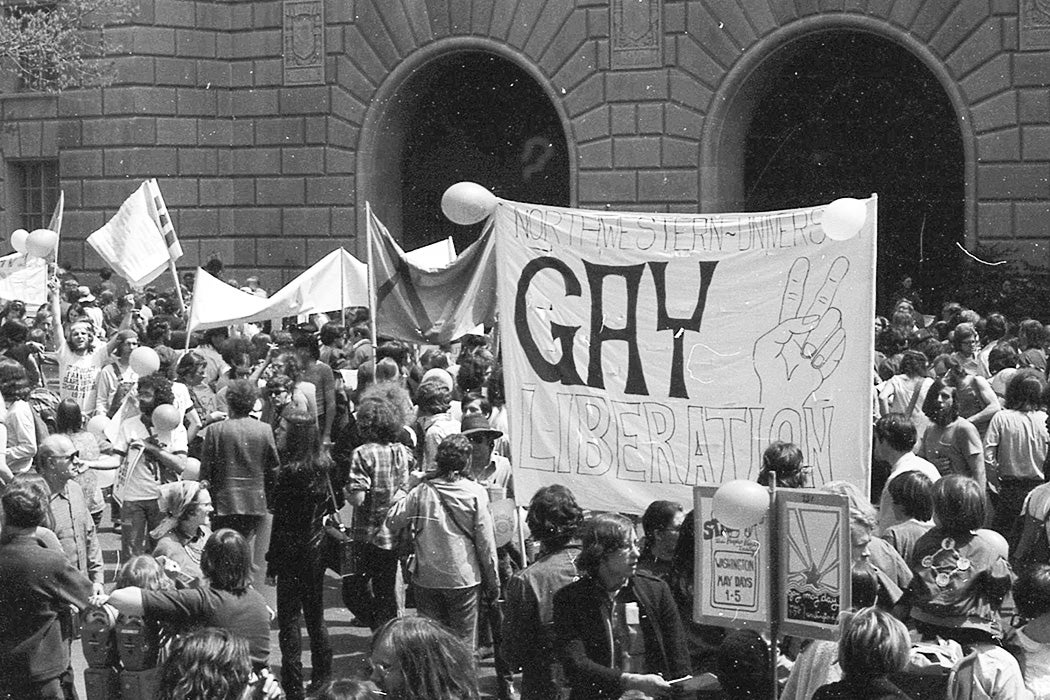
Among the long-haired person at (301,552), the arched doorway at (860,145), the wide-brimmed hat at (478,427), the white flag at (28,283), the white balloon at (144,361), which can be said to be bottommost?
the long-haired person at (301,552)

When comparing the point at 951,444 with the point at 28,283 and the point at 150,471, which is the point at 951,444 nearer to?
the point at 150,471

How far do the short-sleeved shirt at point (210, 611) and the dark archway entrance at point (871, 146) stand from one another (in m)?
16.2

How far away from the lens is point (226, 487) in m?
9.20

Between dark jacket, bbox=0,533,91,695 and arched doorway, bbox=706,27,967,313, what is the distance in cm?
1600

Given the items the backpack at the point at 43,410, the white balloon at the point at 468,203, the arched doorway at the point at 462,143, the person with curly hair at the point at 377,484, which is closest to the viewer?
the white balloon at the point at 468,203

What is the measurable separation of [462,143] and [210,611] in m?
19.5

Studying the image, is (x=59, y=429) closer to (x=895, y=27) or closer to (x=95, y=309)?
(x=95, y=309)

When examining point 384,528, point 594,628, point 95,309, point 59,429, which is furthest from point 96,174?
point 594,628

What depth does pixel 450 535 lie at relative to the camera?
301 inches

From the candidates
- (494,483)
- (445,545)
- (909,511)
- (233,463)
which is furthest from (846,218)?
(233,463)

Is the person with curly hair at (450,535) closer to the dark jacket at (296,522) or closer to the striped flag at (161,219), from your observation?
the dark jacket at (296,522)

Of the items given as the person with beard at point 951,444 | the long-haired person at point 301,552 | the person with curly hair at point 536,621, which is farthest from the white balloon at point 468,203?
the person with beard at point 951,444

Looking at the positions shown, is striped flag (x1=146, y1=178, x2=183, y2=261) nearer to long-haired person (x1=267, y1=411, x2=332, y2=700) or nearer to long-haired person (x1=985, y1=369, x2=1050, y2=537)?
long-haired person (x1=267, y1=411, x2=332, y2=700)

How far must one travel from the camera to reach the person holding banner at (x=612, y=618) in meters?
5.64
